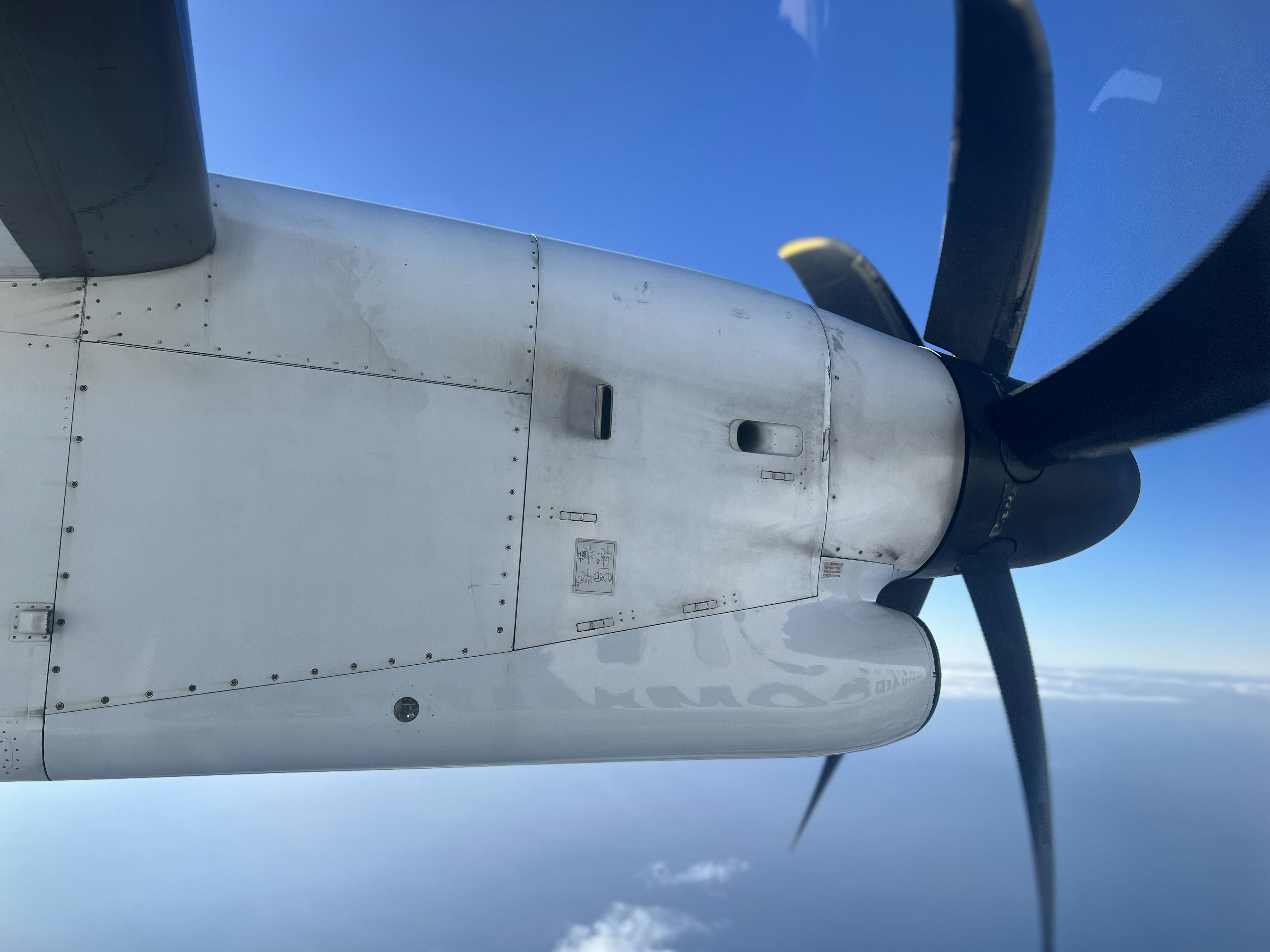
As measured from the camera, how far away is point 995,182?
420cm

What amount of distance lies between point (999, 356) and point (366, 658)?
407 cm

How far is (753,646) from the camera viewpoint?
369 cm

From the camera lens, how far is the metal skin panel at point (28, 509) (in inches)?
106

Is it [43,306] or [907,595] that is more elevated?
[43,306]

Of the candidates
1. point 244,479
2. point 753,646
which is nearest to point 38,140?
point 244,479

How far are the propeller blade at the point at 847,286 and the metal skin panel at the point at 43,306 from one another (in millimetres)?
4352

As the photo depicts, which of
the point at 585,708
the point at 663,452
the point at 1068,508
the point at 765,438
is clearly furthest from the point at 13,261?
the point at 1068,508

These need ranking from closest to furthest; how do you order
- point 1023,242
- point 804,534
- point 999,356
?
point 804,534, point 1023,242, point 999,356

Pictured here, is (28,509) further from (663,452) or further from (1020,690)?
(1020,690)

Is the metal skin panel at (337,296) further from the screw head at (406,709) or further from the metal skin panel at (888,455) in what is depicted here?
the metal skin panel at (888,455)

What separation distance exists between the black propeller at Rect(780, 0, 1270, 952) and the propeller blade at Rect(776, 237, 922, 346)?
0.44 metres

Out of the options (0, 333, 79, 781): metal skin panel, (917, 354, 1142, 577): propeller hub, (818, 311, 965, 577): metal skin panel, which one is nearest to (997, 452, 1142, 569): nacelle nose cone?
(917, 354, 1142, 577): propeller hub

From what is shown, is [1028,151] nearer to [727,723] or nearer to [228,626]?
[727,723]

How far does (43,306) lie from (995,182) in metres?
4.71
